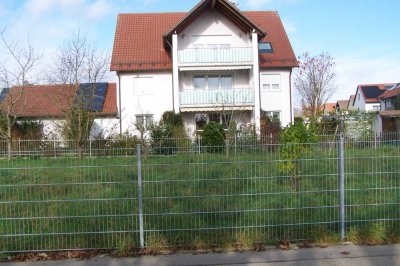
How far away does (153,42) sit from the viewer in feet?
101

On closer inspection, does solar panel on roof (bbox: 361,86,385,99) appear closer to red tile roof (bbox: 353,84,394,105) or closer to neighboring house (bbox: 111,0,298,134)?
red tile roof (bbox: 353,84,394,105)

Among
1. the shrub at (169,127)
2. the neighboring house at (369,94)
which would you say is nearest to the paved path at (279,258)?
the shrub at (169,127)

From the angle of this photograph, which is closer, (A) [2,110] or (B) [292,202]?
(B) [292,202]

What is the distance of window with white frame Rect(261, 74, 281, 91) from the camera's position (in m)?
30.2

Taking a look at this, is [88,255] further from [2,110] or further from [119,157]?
A: [2,110]

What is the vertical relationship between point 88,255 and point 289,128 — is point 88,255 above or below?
below

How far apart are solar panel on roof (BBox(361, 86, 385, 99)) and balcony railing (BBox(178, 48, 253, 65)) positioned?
49.0 m

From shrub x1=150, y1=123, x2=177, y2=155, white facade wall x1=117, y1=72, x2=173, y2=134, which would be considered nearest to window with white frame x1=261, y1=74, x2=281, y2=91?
white facade wall x1=117, y1=72, x2=173, y2=134

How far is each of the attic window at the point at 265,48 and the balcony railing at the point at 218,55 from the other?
308 centimetres

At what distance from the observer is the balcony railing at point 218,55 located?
27828mm

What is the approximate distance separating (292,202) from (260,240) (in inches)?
31.0

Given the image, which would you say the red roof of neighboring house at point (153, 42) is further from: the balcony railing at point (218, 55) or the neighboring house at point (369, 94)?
A: the neighboring house at point (369, 94)

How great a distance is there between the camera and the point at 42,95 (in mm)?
33875

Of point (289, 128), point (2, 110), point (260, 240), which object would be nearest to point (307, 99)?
point (2, 110)
